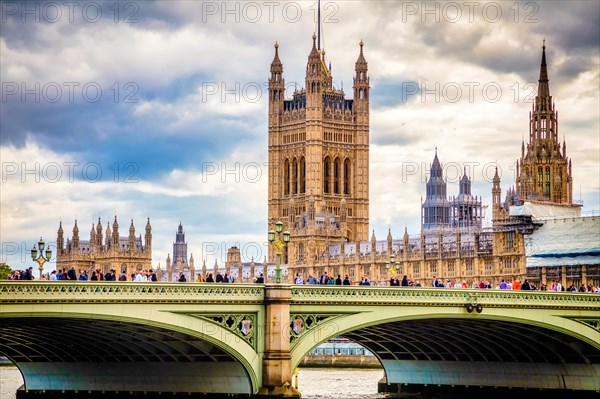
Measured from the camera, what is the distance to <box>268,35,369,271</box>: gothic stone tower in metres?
189

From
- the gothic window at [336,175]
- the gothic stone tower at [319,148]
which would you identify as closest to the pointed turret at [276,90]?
the gothic stone tower at [319,148]

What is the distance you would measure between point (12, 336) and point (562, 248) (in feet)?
241

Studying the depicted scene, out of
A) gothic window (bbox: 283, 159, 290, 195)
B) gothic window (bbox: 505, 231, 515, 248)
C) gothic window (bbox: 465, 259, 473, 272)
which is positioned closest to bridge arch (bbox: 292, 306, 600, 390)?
gothic window (bbox: 505, 231, 515, 248)

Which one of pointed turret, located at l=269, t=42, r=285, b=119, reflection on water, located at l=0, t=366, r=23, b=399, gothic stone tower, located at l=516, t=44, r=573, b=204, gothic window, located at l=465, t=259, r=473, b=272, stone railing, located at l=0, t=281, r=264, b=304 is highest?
pointed turret, located at l=269, t=42, r=285, b=119

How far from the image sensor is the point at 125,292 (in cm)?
5191

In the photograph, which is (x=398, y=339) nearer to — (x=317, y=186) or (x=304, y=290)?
(x=304, y=290)

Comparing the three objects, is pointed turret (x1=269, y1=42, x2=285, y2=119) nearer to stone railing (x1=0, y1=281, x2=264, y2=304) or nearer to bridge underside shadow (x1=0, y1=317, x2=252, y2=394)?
bridge underside shadow (x1=0, y1=317, x2=252, y2=394)

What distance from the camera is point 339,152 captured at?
632 ft

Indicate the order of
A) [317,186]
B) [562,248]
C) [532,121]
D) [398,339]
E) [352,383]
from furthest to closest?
[317,186], [532,121], [562,248], [352,383], [398,339]

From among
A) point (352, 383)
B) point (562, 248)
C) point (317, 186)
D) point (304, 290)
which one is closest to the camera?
point (304, 290)

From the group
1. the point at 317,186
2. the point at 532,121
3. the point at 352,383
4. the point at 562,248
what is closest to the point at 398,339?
the point at 352,383

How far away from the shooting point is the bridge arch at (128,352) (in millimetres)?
52844

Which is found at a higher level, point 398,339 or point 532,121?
point 532,121

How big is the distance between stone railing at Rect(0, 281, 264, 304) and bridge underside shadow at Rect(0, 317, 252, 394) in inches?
65.8
